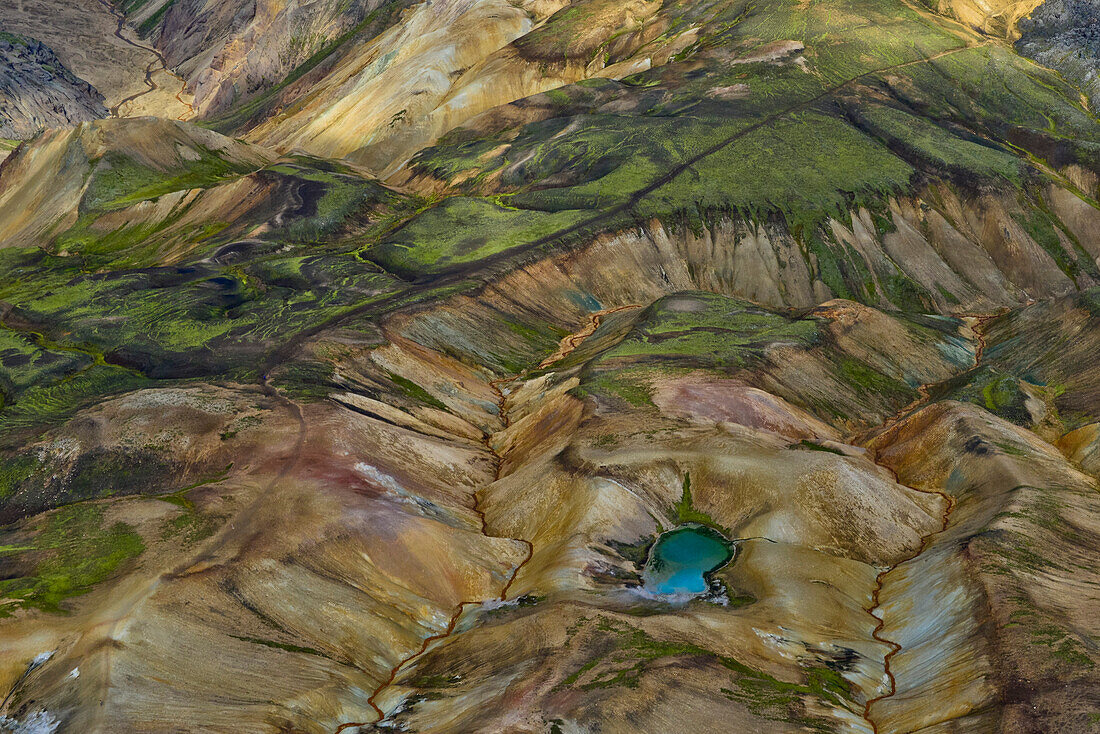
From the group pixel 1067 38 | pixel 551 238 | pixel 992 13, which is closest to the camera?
pixel 551 238

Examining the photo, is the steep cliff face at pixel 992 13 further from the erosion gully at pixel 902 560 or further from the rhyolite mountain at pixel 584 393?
the erosion gully at pixel 902 560

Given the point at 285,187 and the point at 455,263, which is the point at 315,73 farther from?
the point at 455,263

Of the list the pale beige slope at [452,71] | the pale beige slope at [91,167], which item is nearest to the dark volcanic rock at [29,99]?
A: the pale beige slope at [452,71]

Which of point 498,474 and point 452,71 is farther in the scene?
point 452,71

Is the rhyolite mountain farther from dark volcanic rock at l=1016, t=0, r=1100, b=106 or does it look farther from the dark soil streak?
the dark soil streak

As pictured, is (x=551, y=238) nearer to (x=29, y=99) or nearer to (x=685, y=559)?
(x=685, y=559)

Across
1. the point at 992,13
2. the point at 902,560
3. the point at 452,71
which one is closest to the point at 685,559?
the point at 902,560
